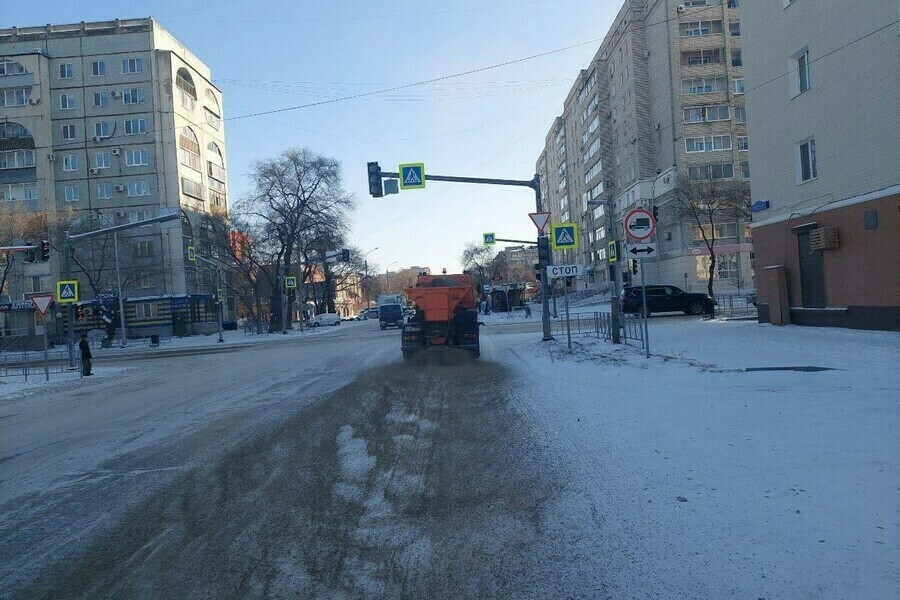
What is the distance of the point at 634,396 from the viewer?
33.7 ft

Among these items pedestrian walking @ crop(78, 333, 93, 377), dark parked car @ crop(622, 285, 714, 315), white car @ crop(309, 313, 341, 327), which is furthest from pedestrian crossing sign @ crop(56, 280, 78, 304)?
white car @ crop(309, 313, 341, 327)

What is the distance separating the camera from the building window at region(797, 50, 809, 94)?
20.3 m

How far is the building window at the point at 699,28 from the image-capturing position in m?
57.8

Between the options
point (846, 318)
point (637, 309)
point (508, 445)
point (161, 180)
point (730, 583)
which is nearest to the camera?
point (730, 583)

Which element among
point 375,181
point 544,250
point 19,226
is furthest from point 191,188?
point 544,250

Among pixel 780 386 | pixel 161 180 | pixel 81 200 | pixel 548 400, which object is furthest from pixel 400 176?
pixel 81 200

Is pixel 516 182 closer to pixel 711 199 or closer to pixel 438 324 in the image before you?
pixel 438 324

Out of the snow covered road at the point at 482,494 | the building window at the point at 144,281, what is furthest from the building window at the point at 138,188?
the snow covered road at the point at 482,494

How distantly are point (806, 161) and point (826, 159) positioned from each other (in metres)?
1.40

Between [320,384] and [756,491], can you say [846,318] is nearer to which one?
[320,384]

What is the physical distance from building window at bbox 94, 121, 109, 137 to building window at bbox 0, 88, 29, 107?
20.7ft

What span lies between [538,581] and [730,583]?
108 centimetres

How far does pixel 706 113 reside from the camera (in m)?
57.8

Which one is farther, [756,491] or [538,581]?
[756,491]
